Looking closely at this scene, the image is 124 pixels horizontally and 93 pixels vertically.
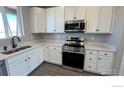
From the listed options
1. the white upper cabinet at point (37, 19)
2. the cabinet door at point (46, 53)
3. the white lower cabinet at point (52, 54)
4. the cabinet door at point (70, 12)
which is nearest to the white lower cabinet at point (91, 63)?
the white lower cabinet at point (52, 54)

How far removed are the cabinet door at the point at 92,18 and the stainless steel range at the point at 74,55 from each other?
0.54m

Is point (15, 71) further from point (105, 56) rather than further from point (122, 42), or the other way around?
point (122, 42)

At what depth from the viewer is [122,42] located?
6.36 feet

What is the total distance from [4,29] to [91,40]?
2895 millimetres

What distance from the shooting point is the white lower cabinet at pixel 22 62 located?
5.95 ft

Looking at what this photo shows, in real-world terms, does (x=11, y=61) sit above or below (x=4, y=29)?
below

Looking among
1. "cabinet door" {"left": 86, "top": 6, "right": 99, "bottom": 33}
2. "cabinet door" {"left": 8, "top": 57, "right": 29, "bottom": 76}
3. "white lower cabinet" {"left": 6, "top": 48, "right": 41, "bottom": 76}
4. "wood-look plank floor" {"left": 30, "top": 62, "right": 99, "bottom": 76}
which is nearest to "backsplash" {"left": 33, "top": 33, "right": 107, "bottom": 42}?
"cabinet door" {"left": 86, "top": 6, "right": 99, "bottom": 33}

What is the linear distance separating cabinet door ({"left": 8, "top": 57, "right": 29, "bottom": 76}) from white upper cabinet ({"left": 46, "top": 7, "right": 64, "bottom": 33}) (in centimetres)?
162

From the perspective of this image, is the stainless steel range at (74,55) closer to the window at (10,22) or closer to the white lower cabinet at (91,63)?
the white lower cabinet at (91,63)

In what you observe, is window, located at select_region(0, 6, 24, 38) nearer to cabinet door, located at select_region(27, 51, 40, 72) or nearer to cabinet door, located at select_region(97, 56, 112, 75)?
cabinet door, located at select_region(27, 51, 40, 72)

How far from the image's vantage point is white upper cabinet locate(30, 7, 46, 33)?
119 inches

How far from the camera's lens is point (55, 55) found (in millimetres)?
3125
